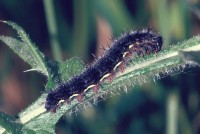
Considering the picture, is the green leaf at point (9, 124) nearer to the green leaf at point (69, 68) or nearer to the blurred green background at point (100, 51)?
the green leaf at point (69, 68)

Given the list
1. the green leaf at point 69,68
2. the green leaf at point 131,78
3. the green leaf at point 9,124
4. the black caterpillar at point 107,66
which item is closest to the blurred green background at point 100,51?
the black caterpillar at point 107,66

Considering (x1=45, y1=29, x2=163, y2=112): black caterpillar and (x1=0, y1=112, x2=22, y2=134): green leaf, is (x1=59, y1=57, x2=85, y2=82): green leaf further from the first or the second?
(x1=0, y1=112, x2=22, y2=134): green leaf

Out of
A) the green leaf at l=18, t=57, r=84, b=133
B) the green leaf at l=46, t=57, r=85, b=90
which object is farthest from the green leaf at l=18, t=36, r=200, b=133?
the green leaf at l=46, t=57, r=85, b=90

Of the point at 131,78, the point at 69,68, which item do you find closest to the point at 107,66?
the point at 69,68

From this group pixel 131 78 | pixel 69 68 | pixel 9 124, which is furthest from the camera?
pixel 69 68

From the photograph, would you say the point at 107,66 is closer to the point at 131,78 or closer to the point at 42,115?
the point at 131,78

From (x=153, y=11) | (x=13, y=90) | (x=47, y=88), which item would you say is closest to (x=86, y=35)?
(x=153, y=11)
